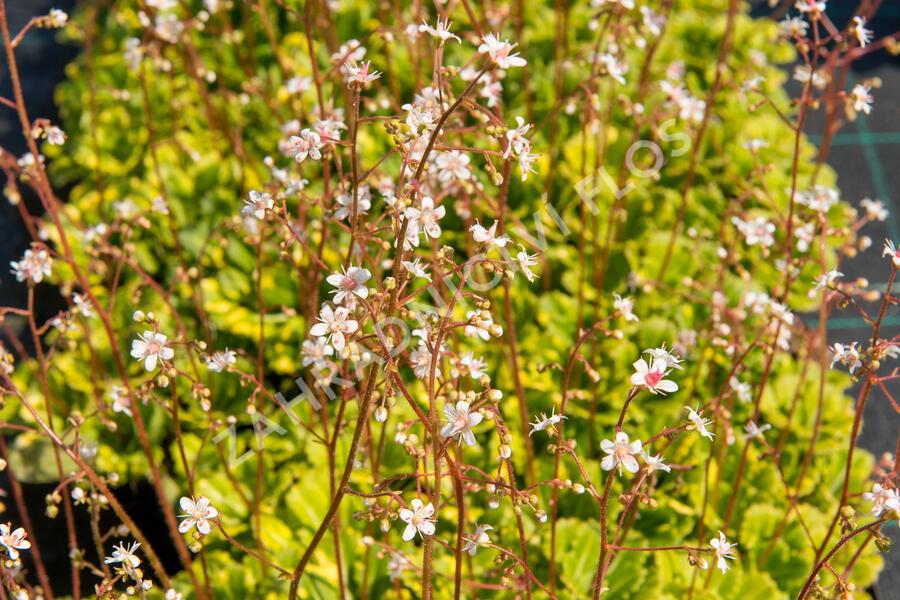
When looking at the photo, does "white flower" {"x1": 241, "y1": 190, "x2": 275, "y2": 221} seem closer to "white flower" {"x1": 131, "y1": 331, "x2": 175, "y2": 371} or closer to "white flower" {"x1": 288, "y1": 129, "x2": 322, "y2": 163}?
"white flower" {"x1": 288, "y1": 129, "x2": 322, "y2": 163}

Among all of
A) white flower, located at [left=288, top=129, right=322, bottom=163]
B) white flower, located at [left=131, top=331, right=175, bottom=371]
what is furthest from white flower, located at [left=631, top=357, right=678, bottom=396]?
white flower, located at [left=131, top=331, right=175, bottom=371]

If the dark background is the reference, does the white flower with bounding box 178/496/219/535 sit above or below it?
below

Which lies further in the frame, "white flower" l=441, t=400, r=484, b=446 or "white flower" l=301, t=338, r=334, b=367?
"white flower" l=301, t=338, r=334, b=367

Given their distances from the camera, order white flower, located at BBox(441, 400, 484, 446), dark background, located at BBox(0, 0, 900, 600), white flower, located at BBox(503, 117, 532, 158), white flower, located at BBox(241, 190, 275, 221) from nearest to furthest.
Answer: white flower, located at BBox(441, 400, 484, 446) < white flower, located at BBox(503, 117, 532, 158) < white flower, located at BBox(241, 190, 275, 221) < dark background, located at BBox(0, 0, 900, 600)

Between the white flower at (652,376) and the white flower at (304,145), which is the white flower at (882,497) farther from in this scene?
the white flower at (304,145)

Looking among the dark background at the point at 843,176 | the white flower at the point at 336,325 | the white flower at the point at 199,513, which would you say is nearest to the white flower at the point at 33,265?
the white flower at the point at 199,513

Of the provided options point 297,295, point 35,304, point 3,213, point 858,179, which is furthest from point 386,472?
point 858,179
